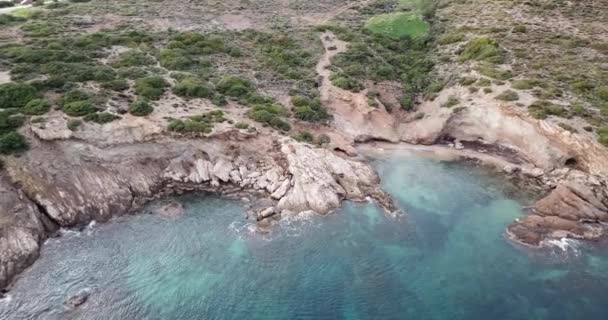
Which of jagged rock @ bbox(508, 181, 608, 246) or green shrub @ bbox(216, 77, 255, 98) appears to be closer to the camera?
jagged rock @ bbox(508, 181, 608, 246)

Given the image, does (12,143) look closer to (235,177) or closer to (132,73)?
(132,73)

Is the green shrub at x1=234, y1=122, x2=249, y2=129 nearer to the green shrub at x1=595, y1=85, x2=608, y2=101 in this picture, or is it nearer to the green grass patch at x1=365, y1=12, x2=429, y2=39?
the green grass patch at x1=365, y1=12, x2=429, y2=39

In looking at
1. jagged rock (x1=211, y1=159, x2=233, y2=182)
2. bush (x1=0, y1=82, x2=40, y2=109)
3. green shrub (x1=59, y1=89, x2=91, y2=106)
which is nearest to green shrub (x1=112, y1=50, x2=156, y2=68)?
green shrub (x1=59, y1=89, x2=91, y2=106)

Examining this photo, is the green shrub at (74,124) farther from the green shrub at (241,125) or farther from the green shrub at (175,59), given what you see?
the green shrub at (175,59)

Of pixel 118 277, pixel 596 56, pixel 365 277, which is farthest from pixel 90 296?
pixel 596 56

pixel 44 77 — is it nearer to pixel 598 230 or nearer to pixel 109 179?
pixel 109 179

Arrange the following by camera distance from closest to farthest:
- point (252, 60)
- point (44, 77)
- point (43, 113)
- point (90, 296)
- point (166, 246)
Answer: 1. point (90, 296)
2. point (166, 246)
3. point (43, 113)
4. point (44, 77)
5. point (252, 60)
